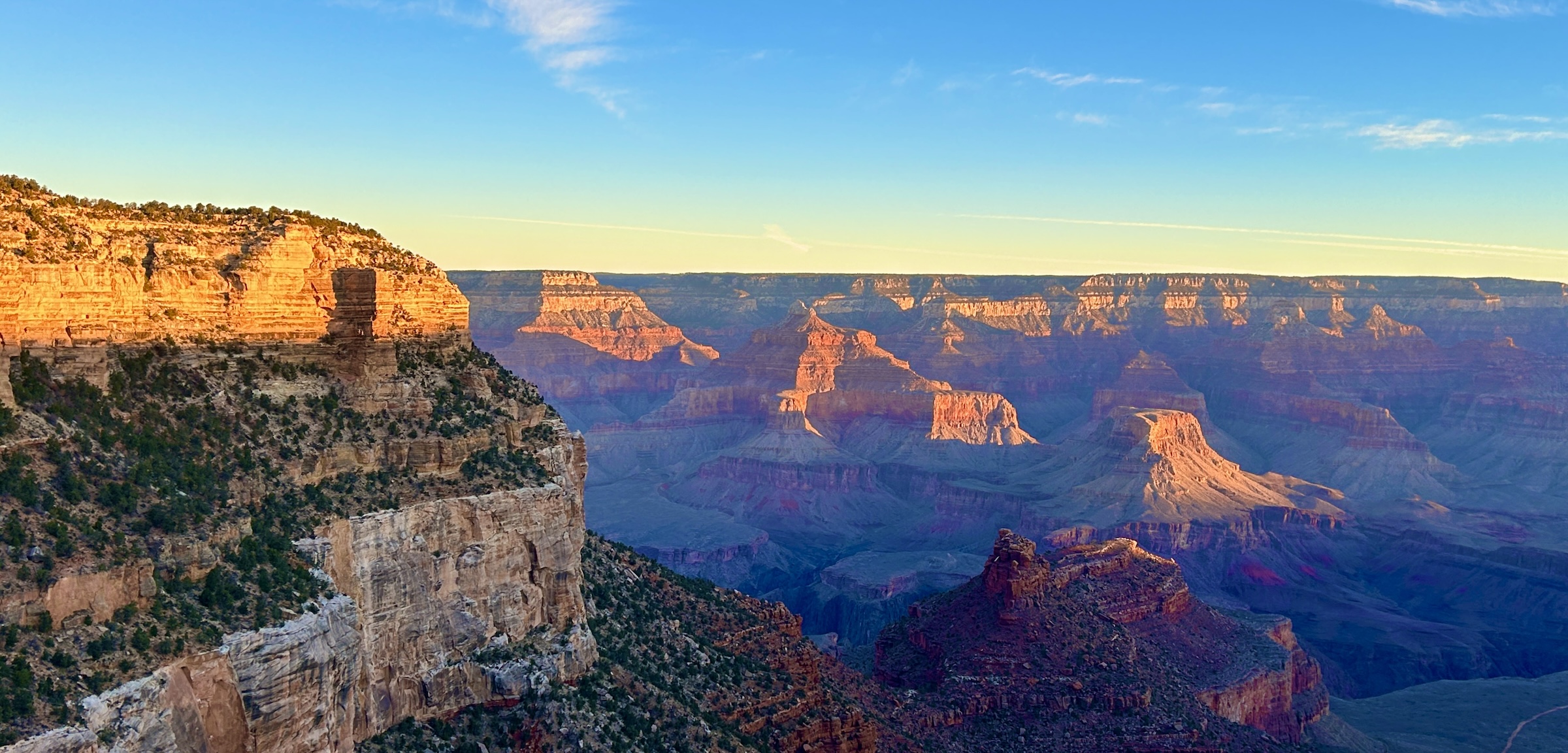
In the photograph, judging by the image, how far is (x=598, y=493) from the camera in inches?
6900

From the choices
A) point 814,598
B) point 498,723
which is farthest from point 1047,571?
point 814,598

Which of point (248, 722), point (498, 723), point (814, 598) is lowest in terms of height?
point (814, 598)

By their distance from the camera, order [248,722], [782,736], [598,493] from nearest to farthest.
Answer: [248,722], [782,736], [598,493]

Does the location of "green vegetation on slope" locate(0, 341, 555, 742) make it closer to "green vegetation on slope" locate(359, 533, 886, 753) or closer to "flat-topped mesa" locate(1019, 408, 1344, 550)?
"green vegetation on slope" locate(359, 533, 886, 753)

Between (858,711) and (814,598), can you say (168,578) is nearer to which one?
(858,711)

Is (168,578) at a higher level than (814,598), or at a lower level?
higher

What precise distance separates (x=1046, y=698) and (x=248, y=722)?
1669 inches

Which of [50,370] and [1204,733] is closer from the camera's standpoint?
[50,370]

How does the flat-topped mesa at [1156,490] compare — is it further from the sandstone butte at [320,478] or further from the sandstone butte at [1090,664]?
the sandstone butte at [320,478]

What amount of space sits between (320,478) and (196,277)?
17.7 feet

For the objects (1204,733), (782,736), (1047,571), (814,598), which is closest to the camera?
(782,736)

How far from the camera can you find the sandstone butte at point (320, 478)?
2388 centimetres

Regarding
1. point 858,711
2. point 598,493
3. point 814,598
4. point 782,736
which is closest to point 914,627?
point 858,711

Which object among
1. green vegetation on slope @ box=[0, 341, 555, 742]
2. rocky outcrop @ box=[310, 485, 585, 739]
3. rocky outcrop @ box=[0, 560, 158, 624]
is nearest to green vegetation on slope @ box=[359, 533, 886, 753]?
rocky outcrop @ box=[310, 485, 585, 739]
